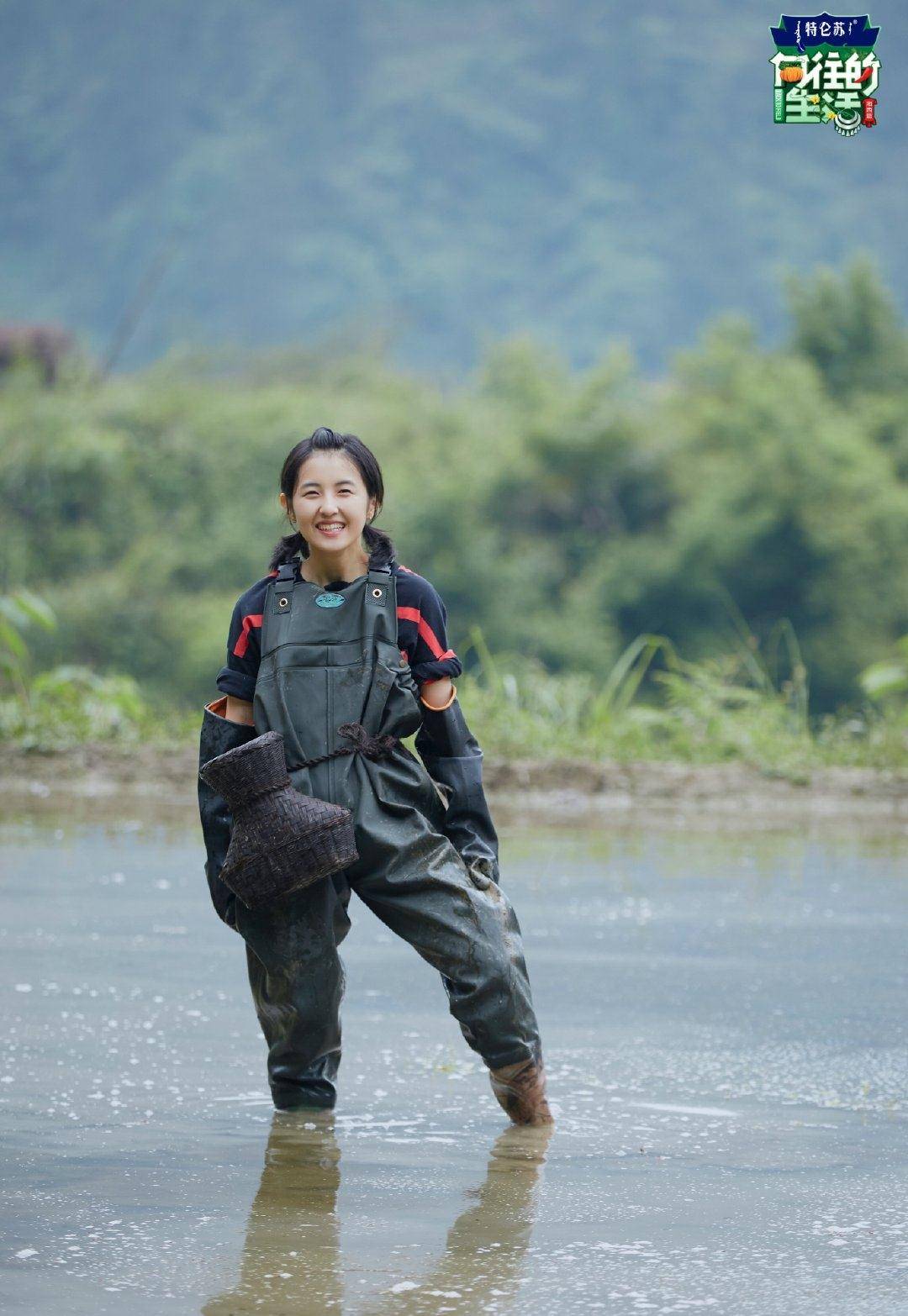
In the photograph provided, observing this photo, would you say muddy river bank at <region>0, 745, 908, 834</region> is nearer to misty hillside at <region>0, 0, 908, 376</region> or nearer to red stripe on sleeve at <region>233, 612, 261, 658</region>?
red stripe on sleeve at <region>233, 612, 261, 658</region>

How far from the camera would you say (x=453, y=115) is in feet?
551

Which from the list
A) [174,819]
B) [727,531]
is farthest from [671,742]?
[727,531]

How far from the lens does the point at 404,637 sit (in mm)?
4055

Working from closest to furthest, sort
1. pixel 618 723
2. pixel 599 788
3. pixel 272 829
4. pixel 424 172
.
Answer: pixel 272 829 < pixel 599 788 < pixel 618 723 < pixel 424 172

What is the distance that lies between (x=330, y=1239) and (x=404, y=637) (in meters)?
1.28

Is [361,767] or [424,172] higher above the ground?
[424,172]

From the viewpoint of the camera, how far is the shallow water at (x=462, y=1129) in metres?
Result: 3.17

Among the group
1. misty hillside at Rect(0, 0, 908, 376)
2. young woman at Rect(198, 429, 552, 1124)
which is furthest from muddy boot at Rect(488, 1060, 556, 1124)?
misty hillside at Rect(0, 0, 908, 376)

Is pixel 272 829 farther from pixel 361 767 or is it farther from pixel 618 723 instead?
pixel 618 723

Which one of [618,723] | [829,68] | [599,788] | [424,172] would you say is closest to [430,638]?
[599,788]

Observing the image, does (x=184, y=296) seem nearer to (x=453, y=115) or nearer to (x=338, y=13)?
(x=453, y=115)

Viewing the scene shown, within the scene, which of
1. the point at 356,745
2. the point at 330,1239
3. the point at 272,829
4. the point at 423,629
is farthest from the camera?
the point at 423,629

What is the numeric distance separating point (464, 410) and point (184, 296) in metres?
83.4

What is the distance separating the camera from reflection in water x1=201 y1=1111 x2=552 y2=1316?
119 inches
